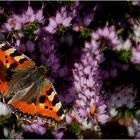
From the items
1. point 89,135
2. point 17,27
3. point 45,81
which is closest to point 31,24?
point 17,27

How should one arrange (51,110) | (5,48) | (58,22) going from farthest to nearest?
1. (58,22)
2. (5,48)
3. (51,110)

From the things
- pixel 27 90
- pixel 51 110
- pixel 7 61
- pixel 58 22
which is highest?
pixel 58 22

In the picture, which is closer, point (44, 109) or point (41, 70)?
point (44, 109)

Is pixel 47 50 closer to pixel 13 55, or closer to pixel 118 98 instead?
pixel 13 55

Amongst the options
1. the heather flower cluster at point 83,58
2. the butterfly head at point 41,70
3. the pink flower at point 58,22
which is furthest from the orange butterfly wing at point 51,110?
the pink flower at point 58,22

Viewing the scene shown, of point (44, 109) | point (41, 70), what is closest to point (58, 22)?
point (41, 70)

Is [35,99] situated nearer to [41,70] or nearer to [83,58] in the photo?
[41,70]
